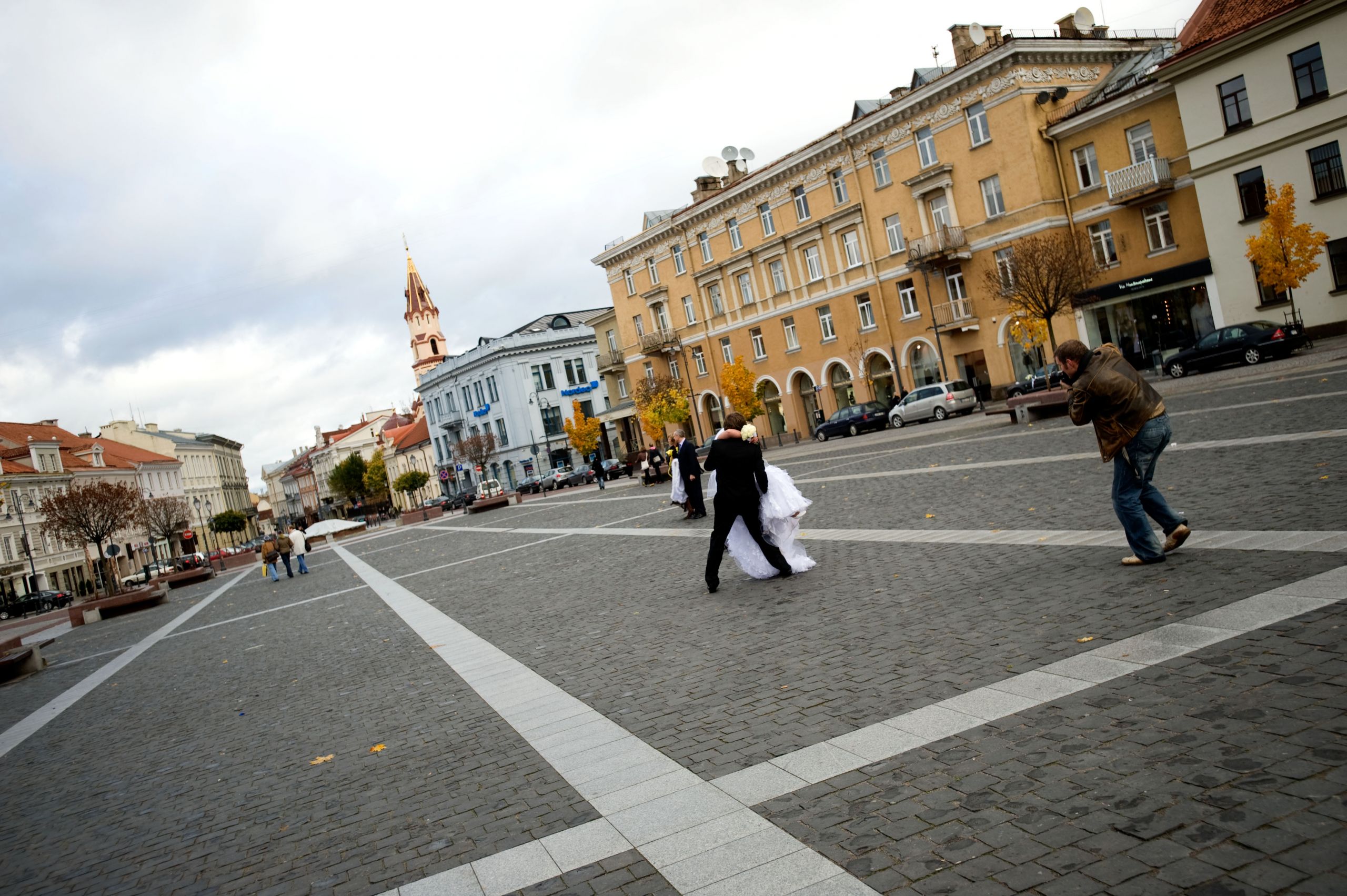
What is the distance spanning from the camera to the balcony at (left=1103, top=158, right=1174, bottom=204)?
3216 cm

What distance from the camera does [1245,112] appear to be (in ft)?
96.7

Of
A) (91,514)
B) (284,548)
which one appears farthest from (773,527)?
(91,514)

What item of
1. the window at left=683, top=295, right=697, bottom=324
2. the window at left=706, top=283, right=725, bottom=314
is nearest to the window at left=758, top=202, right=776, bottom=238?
the window at left=706, top=283, right=725, bottom=314

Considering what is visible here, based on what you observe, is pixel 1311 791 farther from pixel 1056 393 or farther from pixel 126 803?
pixel 1056 393

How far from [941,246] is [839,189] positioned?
723cm

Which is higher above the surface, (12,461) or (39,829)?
(12,461)

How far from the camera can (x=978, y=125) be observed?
3697cm

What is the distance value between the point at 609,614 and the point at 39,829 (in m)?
5.12

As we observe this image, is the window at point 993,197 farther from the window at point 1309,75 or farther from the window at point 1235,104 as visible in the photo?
the window at point 1309,75

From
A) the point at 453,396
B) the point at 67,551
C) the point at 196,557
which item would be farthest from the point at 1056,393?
the point at 453,396

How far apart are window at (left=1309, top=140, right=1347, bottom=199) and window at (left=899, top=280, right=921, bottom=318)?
15.6 meters

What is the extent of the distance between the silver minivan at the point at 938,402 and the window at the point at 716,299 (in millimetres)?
17401

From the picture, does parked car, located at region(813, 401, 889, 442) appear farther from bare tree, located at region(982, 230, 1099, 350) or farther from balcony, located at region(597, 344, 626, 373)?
balcony, located at region(597, 344, 626, 373)

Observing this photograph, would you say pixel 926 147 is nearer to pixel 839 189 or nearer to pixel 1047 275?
pixel 839 189
